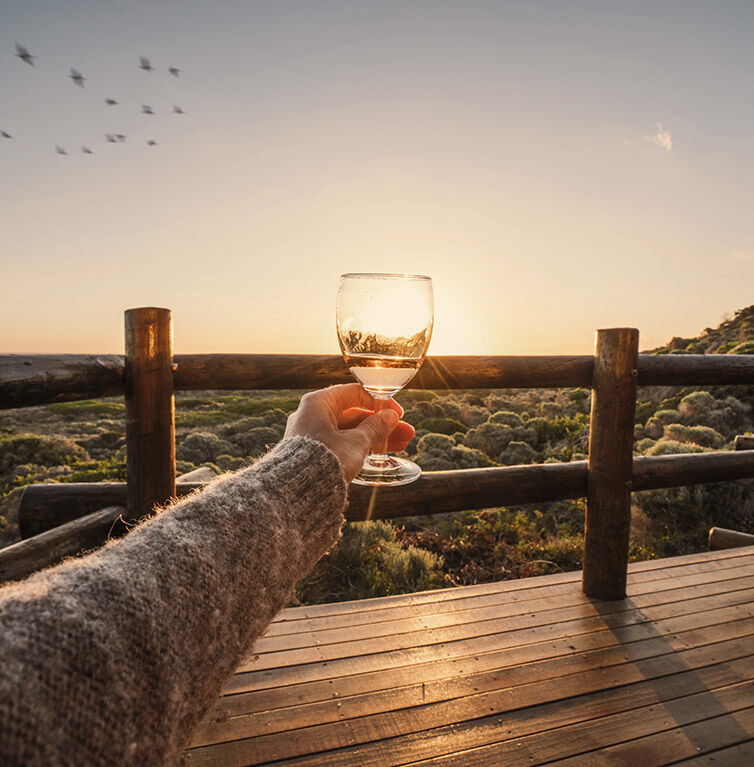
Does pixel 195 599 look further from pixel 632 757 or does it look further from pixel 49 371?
pixel 632 757

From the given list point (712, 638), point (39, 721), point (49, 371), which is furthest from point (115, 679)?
point (712, 638)

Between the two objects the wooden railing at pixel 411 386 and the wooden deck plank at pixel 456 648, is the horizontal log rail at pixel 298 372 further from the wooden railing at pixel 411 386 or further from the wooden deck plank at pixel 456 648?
the wooden deck plank at pixel 456 648

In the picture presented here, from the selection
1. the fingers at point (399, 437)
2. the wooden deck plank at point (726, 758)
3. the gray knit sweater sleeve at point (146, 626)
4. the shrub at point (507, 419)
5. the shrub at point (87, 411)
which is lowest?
the shrub at point (87, 411)

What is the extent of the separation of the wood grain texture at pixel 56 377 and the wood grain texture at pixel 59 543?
496mm

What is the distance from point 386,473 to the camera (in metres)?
1.00

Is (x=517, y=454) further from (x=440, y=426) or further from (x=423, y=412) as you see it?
(x=423, y=412)

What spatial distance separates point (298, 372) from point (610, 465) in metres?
1.54

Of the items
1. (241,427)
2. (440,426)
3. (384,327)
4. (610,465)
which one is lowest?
(241,427)

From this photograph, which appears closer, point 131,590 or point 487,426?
point 131,590

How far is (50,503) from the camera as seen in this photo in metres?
1.91

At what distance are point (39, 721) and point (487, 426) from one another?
11.0 metres

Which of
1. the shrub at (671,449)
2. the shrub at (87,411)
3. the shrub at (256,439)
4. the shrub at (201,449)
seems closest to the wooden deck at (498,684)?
the shrub at (671,449)

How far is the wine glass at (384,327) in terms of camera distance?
913 mm

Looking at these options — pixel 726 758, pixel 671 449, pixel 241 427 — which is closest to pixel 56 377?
pixel 726 758
